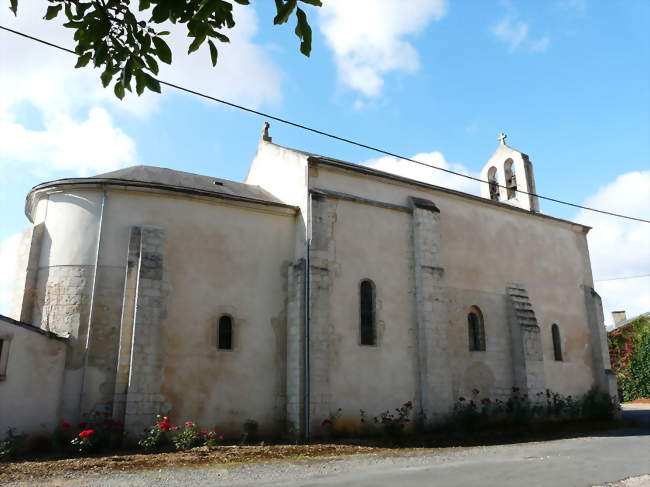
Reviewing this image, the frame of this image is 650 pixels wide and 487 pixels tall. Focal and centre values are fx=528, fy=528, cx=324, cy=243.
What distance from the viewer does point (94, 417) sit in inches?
460

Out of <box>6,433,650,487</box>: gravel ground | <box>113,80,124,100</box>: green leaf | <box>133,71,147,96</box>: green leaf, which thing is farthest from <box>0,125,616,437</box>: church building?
<box>133,71,147,96</box>: green leaf

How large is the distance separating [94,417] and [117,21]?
999 cm

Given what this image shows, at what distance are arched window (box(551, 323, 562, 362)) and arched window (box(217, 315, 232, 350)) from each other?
11.7 metres

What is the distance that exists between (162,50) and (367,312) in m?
11.4

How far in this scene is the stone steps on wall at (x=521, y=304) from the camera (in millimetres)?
17266

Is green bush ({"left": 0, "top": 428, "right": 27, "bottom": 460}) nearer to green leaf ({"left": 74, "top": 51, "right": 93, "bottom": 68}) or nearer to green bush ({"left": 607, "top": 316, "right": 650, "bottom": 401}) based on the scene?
green leaf ({"left": 74, "top": 51, "right": 93, "bottom": 68})

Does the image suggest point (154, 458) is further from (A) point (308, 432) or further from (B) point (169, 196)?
(B) point (169, 196)

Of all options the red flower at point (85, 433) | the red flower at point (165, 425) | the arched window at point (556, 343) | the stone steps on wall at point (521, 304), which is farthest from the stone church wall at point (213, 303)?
the arched window at point (556, 343)

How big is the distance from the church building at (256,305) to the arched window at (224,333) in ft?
0.12

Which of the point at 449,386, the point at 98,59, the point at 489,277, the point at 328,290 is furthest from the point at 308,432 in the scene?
the point at 98,59

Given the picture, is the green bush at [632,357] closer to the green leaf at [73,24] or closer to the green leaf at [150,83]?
the green leaf at [150,83]

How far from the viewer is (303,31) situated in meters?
3.61

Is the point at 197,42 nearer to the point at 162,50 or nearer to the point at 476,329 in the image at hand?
the point at 162,50

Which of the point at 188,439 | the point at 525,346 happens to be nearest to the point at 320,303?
the point at 188,439
